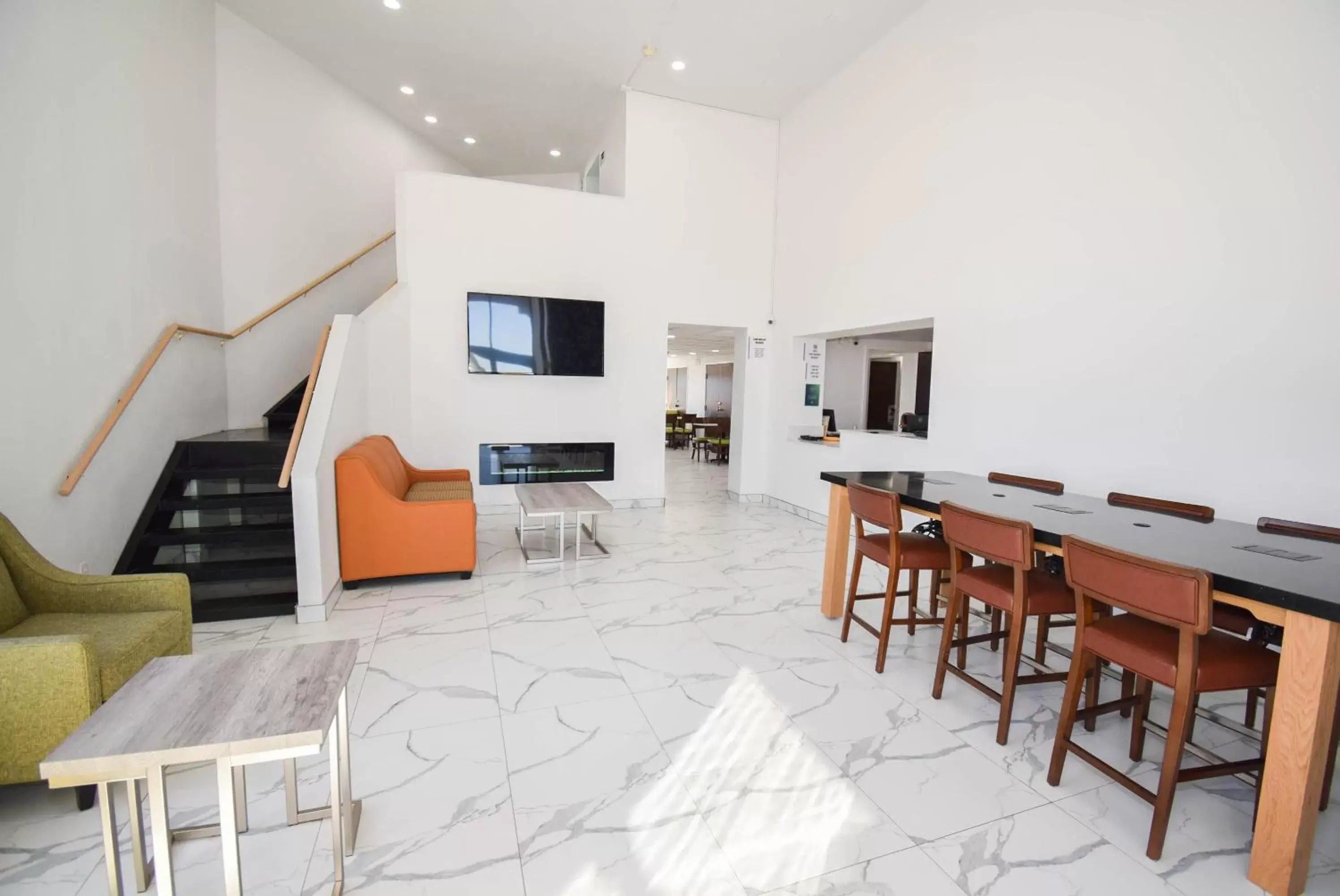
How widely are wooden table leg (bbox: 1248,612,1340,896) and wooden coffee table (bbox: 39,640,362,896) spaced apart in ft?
8.55

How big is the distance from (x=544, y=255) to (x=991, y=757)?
5.92 meters

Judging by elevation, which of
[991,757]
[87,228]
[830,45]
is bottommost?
[991,757]

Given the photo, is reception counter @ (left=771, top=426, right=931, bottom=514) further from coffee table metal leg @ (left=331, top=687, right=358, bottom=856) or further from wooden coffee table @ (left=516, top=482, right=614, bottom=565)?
coffee table metal leg @ (left=331, top=687, right=358, bottom=856)

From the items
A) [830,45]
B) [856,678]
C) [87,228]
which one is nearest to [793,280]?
[830,45]

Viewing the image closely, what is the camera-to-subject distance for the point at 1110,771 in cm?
198

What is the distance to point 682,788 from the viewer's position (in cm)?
208

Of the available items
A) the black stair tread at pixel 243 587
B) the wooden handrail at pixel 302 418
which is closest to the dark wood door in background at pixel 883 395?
the wooden handrail at pixel 302 418

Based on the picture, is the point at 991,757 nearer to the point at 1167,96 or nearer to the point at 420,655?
the point at 420,655

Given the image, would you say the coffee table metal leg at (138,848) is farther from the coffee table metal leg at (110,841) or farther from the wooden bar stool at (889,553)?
the wooden bar stool at (889,553)

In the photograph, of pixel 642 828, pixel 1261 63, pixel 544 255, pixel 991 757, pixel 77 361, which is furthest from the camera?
pixel 544 255

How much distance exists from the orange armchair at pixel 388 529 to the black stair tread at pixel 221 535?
0.40 metres

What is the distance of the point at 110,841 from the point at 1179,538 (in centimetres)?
342

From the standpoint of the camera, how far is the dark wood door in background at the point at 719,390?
15.7 meters

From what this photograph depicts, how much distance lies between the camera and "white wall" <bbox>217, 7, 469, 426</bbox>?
17.8 feet
